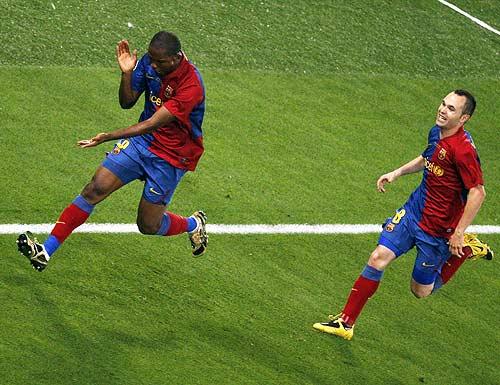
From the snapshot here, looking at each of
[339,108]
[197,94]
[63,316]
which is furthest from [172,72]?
[339,108]

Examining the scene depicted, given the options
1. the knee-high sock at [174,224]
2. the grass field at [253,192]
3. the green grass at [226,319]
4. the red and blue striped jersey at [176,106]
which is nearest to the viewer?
the green grass at [226,319]

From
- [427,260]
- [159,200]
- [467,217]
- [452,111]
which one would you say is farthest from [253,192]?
[467,217]

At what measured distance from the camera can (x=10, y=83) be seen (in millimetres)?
14383

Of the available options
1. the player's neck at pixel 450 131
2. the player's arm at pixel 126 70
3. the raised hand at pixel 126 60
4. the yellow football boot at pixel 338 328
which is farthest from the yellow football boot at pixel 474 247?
the raised hand at pixel 126 60

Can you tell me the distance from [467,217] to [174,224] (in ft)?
9.17

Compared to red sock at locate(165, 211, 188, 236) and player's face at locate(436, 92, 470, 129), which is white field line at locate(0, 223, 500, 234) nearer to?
red sock at locate(165, 211, 188, 236)

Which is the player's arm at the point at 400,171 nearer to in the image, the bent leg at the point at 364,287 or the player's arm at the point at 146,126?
the bent leg at the point at 364,287

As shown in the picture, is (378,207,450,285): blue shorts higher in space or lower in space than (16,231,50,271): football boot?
higher

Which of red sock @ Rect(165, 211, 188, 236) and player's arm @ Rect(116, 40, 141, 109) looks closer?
player's arm @ Rect(116, 40, 141, 109)

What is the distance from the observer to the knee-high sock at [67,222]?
10.5 meters

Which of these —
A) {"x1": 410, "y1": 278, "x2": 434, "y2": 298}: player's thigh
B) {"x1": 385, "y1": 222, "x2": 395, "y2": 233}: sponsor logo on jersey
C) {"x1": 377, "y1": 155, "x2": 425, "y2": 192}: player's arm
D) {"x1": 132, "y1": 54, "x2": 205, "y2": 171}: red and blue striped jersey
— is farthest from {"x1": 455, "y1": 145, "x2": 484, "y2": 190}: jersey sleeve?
{"x1": 132, "y1": 54, "x2": 205, "y2": 171}: red and blue striped jersey

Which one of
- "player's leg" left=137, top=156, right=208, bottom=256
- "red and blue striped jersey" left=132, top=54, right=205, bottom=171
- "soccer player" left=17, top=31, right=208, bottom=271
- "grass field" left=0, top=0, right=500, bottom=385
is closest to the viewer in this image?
"grass field" left=0, top=0, right=500, bottom=385

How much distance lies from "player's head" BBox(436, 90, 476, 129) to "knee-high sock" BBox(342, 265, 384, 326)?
1461mm

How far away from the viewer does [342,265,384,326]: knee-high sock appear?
1071 centimetres
